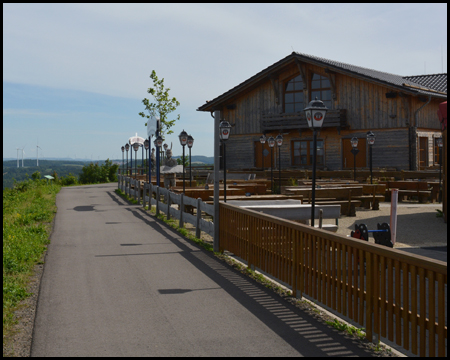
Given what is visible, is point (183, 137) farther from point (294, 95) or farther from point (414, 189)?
point (294, 95)

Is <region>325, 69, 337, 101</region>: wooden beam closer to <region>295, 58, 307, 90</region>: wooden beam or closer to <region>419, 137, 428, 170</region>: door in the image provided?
<region>295, 58, 307, 90</region>: wooden beam

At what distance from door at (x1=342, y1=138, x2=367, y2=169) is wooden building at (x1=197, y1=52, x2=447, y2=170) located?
0.20 feet

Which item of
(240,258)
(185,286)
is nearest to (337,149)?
(240,258)

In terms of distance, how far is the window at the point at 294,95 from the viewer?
33031mm

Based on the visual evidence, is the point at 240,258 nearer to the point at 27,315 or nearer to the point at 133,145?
the point at 27,315

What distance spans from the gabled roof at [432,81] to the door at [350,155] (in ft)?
23.3

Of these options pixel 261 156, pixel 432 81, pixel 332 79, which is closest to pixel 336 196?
pixel 332 79

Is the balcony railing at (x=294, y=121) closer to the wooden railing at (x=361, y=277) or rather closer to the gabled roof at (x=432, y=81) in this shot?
the gabled roof at (x=432, y=81)

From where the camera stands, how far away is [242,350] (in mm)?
4426

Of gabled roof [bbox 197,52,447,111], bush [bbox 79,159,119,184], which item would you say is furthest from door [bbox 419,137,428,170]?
bush [bbox 79,159,119,184]

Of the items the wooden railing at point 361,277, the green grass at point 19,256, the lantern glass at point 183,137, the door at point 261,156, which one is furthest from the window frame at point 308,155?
the wooden railing at point 361,277

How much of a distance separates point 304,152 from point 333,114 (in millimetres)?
3583

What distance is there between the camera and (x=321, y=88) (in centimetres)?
3212

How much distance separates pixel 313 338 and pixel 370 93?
27312mm
